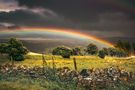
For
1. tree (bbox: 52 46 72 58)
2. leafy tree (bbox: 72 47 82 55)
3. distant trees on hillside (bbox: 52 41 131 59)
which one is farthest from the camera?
leafy tree (bbox: 72 47 82 55)

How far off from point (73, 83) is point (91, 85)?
1491 mm

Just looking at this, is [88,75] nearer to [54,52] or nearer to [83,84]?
[83,84]

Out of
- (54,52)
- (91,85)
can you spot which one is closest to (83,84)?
(91,85)

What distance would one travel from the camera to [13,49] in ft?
194

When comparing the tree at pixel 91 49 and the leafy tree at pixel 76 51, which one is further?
the tree at pixel 91 49

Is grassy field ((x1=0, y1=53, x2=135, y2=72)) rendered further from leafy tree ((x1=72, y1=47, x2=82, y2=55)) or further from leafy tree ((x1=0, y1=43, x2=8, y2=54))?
leafy tree ((x1=72, y1=47, x2=82, y2=55))

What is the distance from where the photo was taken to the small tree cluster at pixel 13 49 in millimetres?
58750

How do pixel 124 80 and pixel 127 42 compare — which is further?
pixel 127 42

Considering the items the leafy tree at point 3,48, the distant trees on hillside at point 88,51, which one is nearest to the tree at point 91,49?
the distant trees on hillside at point 88,51

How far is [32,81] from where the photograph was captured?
2855cm

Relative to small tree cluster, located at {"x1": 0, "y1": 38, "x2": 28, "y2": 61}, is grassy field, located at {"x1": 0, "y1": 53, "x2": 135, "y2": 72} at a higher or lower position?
lower

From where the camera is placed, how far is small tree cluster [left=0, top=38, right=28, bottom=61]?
193 ft

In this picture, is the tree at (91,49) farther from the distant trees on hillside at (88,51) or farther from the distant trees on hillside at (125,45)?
the distant trees on hillside at (125,45)

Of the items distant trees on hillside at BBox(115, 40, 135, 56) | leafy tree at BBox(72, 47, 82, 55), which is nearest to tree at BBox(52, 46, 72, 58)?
leafy tree at BBox(72, 47, 82, 55)
